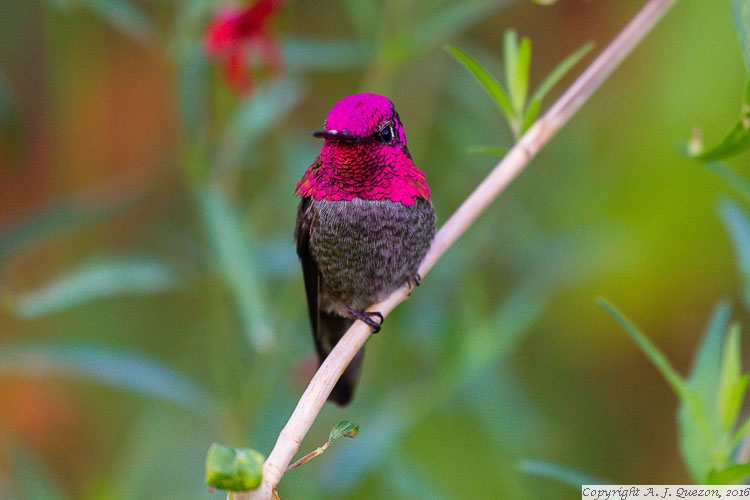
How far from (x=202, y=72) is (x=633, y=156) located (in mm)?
2055

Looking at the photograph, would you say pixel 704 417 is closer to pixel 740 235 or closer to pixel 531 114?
pixel 740 235

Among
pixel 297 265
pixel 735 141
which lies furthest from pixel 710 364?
pixel 297 265

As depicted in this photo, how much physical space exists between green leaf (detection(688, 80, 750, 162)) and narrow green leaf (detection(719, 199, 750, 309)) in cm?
57

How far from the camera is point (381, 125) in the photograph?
2.06 metres

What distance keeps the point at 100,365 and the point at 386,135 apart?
1.05 metres

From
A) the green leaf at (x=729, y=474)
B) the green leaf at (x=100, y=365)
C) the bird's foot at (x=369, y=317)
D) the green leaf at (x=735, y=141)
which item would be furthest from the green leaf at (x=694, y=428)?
the green leaf at (x=100, y=365)

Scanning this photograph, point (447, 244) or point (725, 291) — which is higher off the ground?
point (447, 244)

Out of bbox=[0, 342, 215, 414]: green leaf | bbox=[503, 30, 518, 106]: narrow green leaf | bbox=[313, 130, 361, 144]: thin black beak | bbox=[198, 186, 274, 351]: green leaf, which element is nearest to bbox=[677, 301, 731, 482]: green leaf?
bbox=[503, 30, 518, 106]: narrow green leaf

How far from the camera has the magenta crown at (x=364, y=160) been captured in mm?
1978

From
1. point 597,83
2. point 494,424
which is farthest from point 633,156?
point 597,83

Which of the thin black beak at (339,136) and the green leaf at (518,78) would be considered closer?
the thin black beak at (339,136)

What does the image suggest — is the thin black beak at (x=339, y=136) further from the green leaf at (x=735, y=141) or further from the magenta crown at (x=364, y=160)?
the green leaf at (x=735, y=141)

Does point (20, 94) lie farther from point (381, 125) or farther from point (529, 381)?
point (529, 381)

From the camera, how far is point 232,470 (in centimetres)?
115
